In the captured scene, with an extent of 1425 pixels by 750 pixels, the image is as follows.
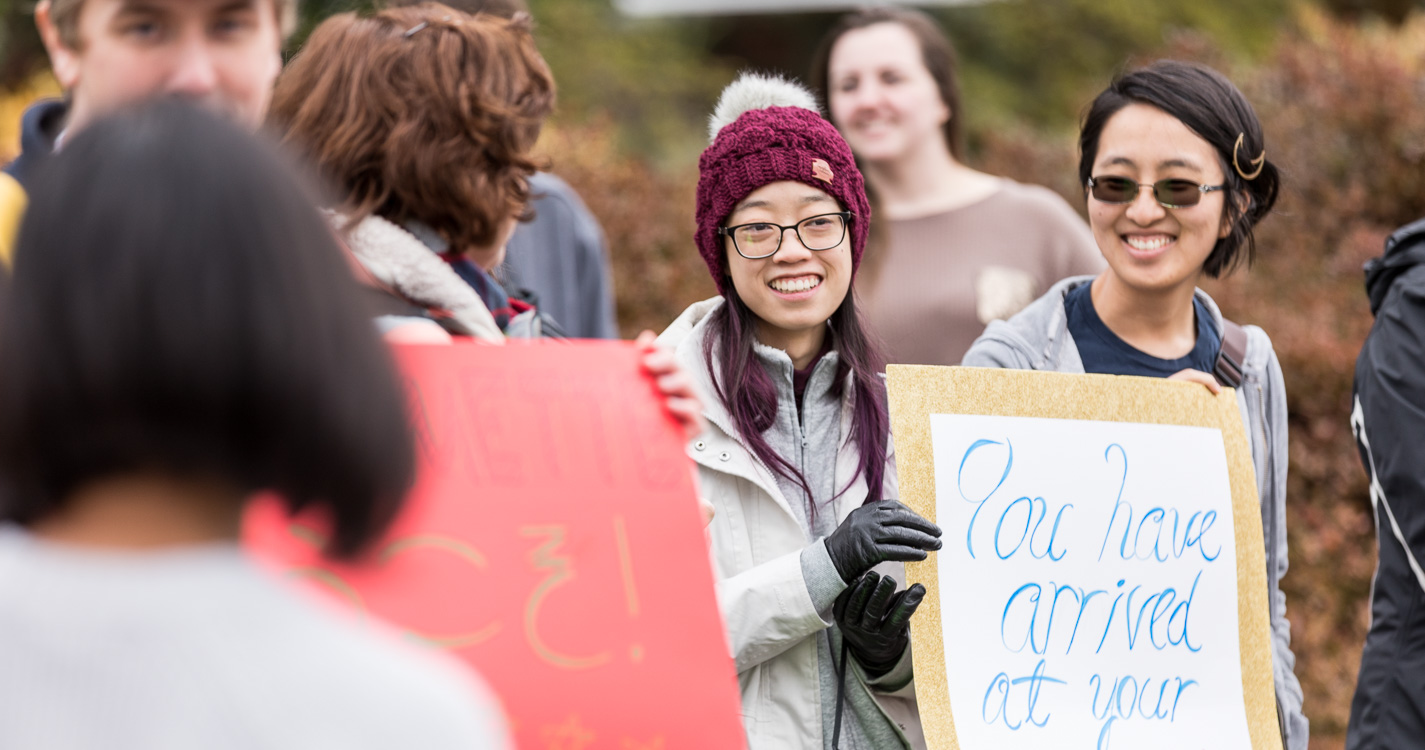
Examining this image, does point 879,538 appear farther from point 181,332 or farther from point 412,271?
point 181,332

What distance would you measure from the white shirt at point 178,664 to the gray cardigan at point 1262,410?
1838mm

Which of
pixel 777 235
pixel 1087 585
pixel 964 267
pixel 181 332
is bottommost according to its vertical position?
pixel 1087 585

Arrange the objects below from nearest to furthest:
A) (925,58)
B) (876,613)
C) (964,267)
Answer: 1. (876,613)
2. (964,267)
3. (925,58)

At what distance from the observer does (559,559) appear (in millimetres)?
1737

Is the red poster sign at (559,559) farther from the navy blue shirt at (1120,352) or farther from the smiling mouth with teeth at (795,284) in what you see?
the navy blue shirt at (1120,352)

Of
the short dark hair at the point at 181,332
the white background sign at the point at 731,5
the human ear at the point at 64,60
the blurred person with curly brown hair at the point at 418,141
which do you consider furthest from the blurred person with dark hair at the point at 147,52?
the white background sign at the point at 731,5

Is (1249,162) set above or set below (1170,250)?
above

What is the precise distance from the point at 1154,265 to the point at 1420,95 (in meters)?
3.92

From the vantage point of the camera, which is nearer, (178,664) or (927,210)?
(178,664)

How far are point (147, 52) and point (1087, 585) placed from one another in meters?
1.78

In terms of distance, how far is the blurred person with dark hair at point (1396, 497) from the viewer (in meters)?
2.46

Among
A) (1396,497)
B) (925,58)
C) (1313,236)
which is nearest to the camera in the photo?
(1396,497)

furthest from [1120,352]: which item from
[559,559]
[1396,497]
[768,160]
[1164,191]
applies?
[559,559]

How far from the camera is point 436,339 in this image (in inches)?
76.5
